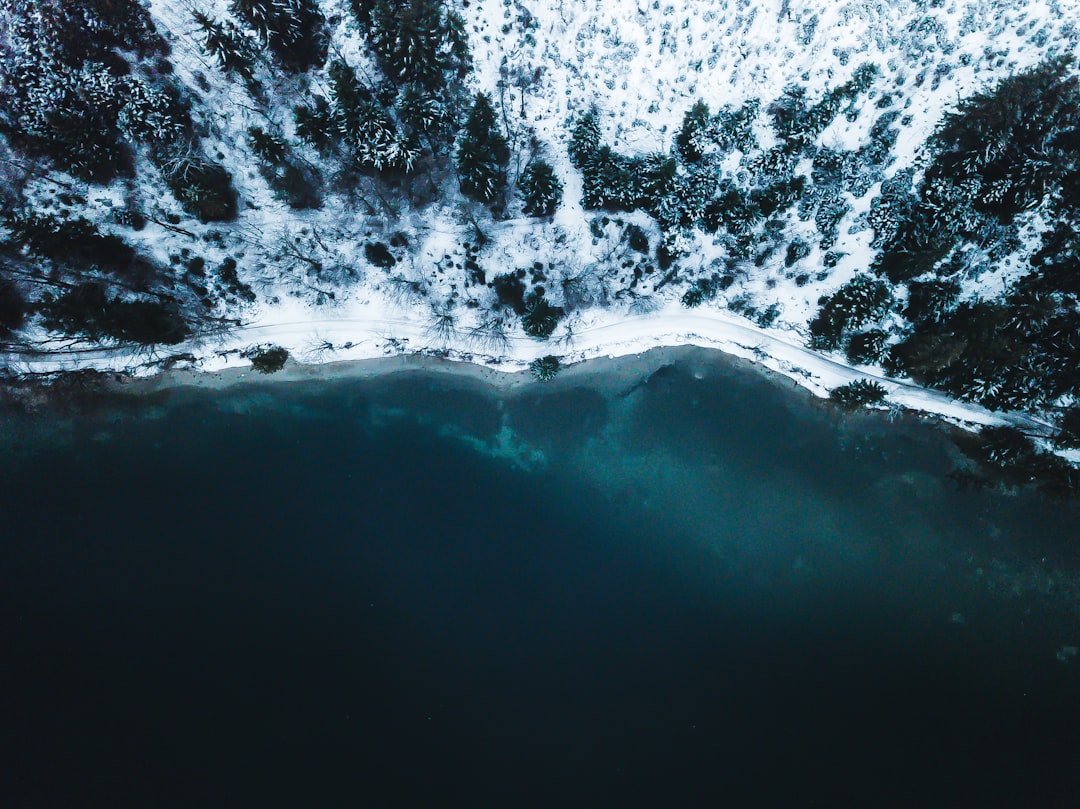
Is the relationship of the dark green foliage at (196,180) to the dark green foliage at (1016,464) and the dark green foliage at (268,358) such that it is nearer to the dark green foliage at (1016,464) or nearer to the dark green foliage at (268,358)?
the dark green foliage at (268,358)

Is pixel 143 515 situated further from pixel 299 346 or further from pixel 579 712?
pixel 579 712

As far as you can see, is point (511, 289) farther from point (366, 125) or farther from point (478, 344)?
point (366, 125)

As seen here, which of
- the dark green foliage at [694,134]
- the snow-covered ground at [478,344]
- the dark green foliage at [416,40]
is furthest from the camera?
the snow-covered ground at [478,344]

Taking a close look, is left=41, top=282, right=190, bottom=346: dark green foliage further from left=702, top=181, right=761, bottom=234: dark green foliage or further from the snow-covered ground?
left=702, top=181, right=761, bottom=234: dark green foliage

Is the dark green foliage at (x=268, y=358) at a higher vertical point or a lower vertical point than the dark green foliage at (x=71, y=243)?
lower

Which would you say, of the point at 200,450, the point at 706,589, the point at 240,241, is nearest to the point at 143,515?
the point at 200,450

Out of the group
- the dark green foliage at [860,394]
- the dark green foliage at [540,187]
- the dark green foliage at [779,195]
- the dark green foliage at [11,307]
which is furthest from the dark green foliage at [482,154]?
the dark green foliage at [11,307]
